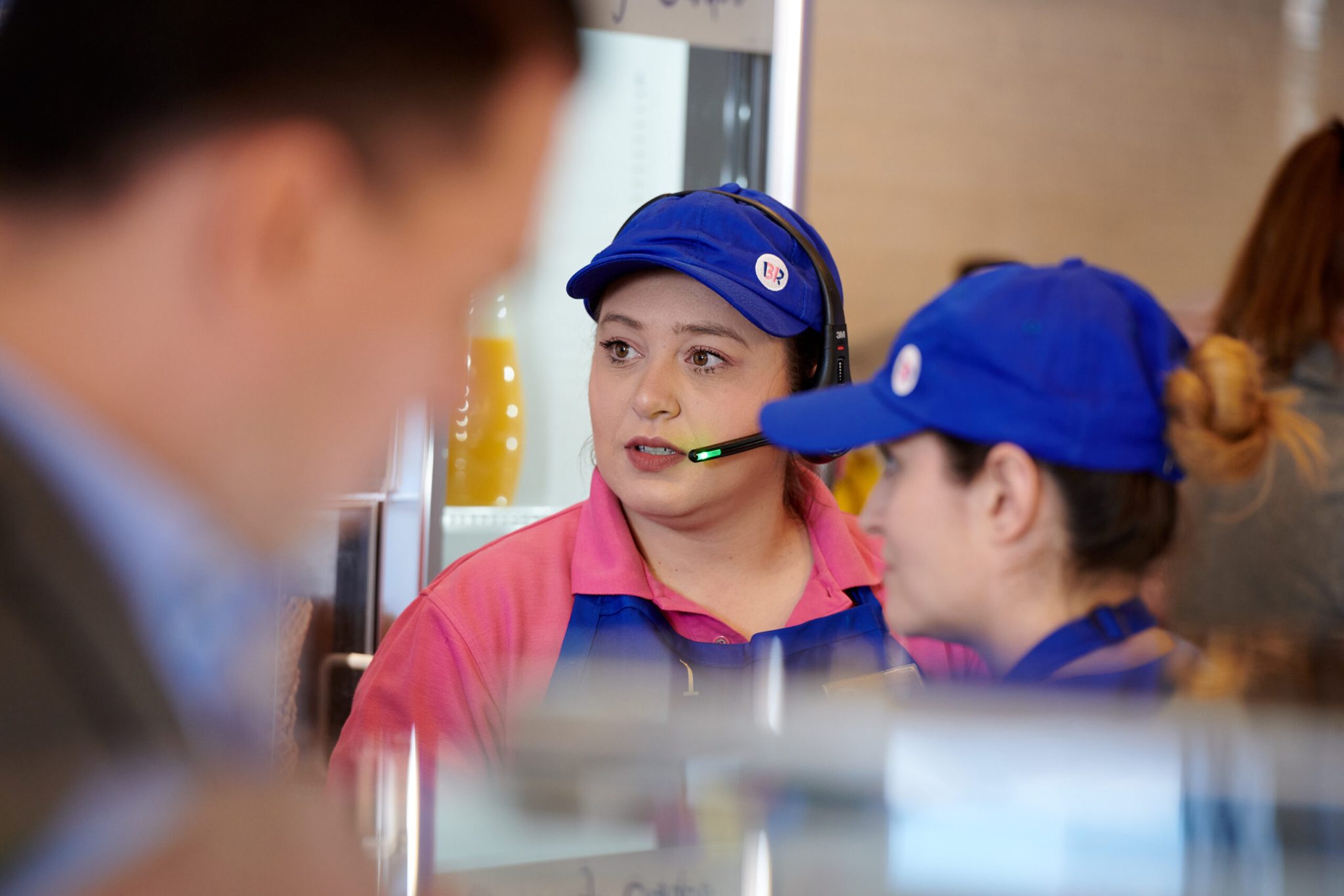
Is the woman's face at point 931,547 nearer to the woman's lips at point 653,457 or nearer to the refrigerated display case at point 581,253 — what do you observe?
the woman's lips at point 653,457

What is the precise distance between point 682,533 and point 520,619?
0.21 m

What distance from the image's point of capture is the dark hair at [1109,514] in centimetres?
82

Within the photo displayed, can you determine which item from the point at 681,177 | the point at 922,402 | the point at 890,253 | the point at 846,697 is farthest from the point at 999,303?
the point at 890,253

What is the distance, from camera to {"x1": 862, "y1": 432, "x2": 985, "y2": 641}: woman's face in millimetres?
858

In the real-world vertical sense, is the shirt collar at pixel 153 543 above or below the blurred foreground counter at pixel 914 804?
above

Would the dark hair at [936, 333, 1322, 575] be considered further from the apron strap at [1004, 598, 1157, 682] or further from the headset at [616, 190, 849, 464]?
the headset at [616, 190, 849, 464]

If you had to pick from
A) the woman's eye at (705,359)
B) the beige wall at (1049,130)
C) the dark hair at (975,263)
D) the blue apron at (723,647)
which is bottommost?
the blue apron at (723,647)

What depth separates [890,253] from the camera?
3.15 m

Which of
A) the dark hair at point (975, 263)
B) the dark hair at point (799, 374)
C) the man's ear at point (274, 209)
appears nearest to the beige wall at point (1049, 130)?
the dark hair at point (975, 263)

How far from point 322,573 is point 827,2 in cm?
219

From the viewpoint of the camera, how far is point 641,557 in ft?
3.66

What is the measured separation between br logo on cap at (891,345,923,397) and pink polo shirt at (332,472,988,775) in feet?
0.82

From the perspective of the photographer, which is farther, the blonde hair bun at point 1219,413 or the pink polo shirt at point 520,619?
the pink polo shirt at point 520,619

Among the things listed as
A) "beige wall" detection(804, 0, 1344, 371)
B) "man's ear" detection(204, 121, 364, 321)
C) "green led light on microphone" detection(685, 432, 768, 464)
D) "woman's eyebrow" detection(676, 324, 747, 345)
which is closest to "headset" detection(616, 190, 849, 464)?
"green led light on microphone" detection(685, 432, 768, 464)
